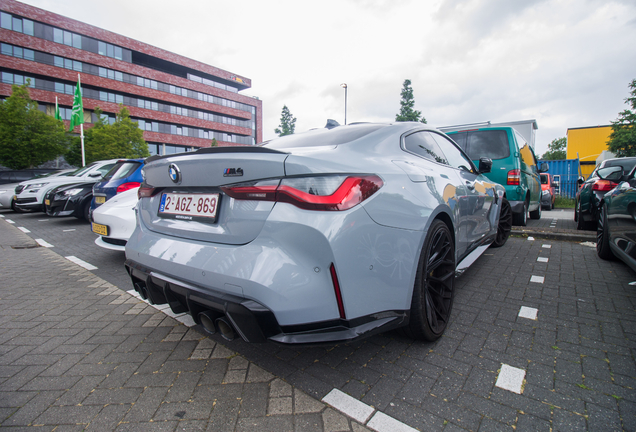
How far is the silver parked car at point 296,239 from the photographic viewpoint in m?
1.53

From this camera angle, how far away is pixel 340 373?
78.1 inches

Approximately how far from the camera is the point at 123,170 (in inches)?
251

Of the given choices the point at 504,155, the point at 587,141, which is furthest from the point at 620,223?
the point at 587,141

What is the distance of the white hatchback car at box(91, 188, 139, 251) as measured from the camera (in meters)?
4.14

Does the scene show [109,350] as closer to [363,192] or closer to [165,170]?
[165,170]

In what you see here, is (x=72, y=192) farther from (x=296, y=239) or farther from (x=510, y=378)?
(x=510, y=378)

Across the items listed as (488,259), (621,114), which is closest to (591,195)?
(488,259)

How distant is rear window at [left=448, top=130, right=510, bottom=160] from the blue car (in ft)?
19.6

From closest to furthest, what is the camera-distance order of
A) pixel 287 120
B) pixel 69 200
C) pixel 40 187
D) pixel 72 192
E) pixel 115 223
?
pixel 115 223 < pixel 69 200 < pixel 72 192 < pixel 40 187 < pixel 287 120

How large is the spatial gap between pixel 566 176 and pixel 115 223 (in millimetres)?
21822

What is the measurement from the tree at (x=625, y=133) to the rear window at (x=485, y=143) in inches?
1268

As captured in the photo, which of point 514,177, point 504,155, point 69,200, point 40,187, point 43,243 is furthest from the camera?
point 40,187

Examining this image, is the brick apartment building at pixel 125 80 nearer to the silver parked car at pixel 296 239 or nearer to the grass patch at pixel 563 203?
the grass patch at pixel 563 203

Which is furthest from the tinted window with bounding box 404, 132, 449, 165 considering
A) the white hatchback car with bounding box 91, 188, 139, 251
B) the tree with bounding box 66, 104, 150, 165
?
the tree with bounding box 66, 104, 150, 165
